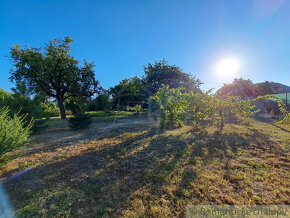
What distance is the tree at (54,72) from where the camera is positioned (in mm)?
12266

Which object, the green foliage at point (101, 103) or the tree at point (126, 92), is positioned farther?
the tree at point (126, 92)

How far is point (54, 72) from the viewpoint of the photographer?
13258mm

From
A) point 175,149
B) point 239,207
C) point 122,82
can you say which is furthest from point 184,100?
point 122,82

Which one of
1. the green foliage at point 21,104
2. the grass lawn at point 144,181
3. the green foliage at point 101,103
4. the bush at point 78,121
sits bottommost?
the grass lawn at point 144,181

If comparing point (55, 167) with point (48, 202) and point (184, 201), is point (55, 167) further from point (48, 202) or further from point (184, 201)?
point (184, 201)

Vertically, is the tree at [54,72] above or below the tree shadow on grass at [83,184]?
above

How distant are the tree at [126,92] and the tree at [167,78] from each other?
6.38m

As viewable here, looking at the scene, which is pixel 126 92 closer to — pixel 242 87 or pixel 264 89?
pixel 242 87

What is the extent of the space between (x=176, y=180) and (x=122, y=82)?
29878 mm

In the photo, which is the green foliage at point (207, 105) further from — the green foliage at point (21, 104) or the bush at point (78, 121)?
the green foliage at point (21, 104)

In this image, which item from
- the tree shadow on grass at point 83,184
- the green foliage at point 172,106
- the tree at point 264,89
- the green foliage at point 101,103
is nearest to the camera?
the tree shadow on grass at point 83,184

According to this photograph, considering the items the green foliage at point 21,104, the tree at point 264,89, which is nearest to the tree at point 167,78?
the green foliage at point 21,104

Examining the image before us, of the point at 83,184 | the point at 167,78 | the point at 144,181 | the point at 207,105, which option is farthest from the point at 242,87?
the point at 83,184

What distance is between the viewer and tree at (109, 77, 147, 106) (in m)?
25.4
